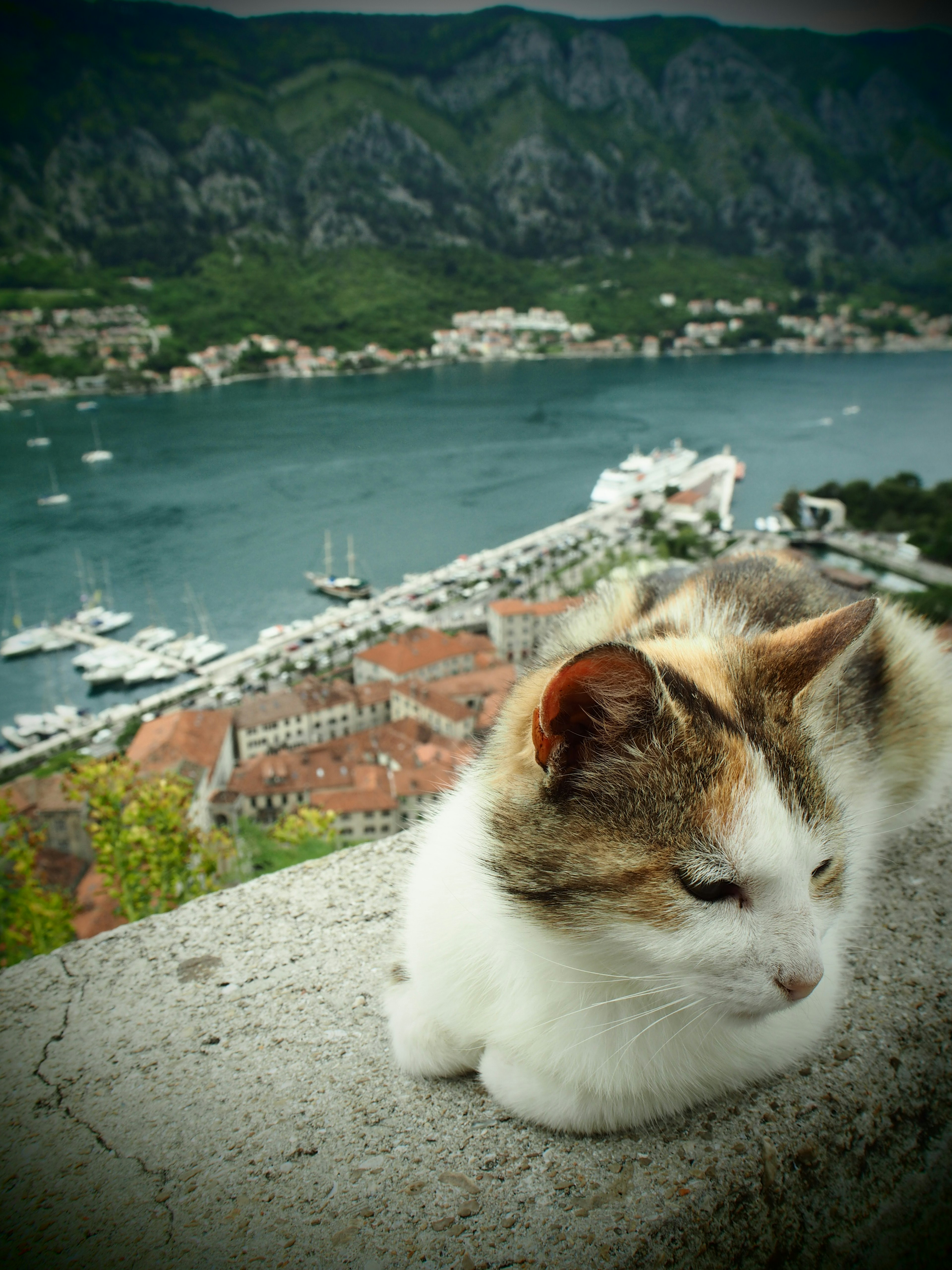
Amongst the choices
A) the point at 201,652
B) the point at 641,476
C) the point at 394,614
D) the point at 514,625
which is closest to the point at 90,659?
the point at 201,652

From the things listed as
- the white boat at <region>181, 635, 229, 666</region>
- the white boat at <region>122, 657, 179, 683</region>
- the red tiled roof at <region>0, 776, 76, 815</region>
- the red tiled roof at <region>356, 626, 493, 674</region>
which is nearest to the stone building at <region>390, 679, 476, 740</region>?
the red tiled roof at <region>356, 626, 493, 674</region>

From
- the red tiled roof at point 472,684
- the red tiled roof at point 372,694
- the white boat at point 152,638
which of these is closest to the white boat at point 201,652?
the white boat at point 152,638

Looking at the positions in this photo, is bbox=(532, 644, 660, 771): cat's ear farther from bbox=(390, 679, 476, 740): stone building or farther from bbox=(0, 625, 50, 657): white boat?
bbox=(0, 625, 50, 657): white boat

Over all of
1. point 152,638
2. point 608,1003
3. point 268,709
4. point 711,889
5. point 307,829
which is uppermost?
point 711,889

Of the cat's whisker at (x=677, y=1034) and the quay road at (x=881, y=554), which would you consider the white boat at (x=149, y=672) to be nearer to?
the quay road at (x=881, y=554)

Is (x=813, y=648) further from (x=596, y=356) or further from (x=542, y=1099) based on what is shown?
(x=596, y=356)

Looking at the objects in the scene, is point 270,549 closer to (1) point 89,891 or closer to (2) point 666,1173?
(1) point 89,891
